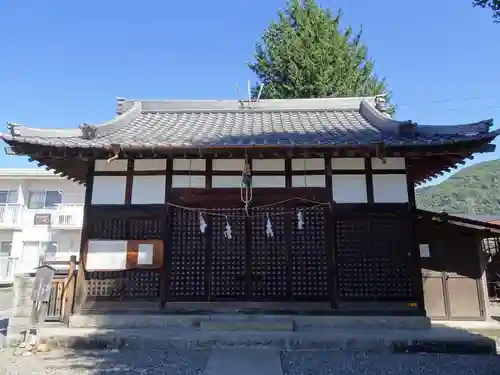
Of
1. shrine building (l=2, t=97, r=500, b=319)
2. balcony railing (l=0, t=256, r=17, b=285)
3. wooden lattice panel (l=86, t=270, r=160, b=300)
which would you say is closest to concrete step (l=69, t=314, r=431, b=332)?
shrine building (l=2, t=97, r=500, b=319)

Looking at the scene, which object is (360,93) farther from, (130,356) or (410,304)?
(130,356)

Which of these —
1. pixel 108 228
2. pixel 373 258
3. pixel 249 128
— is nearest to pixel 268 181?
pixel 249 128

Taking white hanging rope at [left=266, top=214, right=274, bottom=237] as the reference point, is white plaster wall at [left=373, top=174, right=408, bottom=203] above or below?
above

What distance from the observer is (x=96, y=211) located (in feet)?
25.9

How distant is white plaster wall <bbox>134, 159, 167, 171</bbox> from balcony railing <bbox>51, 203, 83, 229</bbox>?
52.5 ft

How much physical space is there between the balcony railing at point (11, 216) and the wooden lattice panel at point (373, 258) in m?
22.1

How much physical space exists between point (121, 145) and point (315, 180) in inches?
168

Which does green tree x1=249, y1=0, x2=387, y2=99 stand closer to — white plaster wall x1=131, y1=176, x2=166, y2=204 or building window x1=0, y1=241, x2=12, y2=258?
white plaster wall x1=131, y1=176, x2=166, y2=204

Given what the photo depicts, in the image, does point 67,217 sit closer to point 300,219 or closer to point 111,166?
point 111,166

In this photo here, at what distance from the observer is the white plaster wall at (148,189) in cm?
796

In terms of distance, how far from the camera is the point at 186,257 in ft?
25.6

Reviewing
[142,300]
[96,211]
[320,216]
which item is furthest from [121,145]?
[320,216]

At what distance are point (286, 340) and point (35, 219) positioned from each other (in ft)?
72.3

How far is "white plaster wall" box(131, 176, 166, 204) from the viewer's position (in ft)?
26.1
